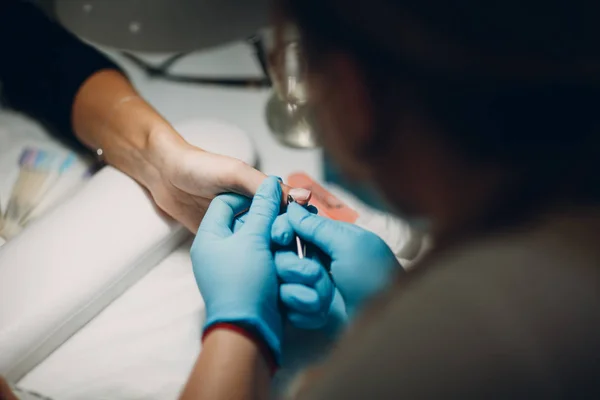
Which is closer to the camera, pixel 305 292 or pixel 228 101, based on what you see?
pixel 305 292

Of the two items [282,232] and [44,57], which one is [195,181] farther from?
[44,57]

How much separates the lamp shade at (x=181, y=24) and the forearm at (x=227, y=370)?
0.39m

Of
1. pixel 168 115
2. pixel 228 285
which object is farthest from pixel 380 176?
pixel 168 115

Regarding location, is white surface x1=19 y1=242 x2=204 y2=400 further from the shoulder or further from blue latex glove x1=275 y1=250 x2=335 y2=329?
the shoulder

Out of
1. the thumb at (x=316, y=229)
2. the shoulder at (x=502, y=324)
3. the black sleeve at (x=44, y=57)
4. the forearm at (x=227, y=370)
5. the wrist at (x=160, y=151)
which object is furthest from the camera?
the black sleeve at (x=44, y=57)

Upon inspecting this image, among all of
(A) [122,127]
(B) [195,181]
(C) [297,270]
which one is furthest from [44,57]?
(C) [297,270]

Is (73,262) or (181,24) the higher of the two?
(181,24)

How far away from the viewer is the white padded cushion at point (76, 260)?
2.45 feet

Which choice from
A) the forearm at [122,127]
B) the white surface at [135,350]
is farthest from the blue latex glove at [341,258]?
the forearm at [122,127]

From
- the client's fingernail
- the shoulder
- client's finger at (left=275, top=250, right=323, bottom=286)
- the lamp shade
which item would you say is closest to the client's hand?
the client's fingernail

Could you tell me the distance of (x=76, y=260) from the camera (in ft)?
2.62

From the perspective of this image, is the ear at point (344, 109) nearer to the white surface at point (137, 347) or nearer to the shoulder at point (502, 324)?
the shoulder at point (502, 324)

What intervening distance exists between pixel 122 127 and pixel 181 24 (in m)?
0.39

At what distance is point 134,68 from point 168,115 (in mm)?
206
